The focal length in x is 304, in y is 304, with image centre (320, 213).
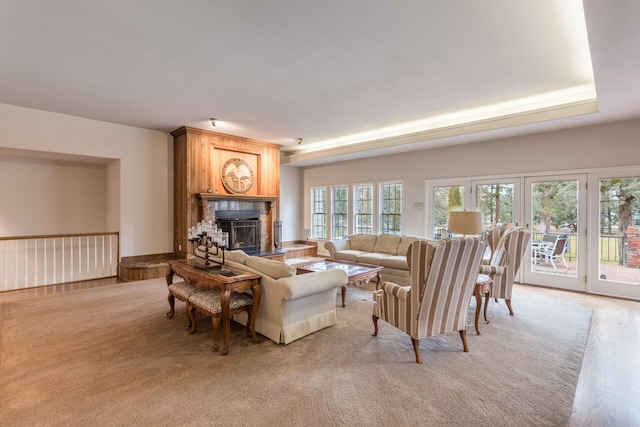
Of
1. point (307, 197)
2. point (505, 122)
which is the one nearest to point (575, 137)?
point (505, 122)

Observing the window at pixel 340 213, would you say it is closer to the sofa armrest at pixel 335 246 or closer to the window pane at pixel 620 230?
the sofa armrest at pixel 335 246

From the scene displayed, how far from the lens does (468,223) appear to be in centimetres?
409

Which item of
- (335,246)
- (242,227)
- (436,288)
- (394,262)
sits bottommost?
(394,262)

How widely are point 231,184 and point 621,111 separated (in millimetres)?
6847

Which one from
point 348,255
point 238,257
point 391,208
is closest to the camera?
point 238,257

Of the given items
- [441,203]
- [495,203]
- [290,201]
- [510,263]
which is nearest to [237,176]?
[290,201]

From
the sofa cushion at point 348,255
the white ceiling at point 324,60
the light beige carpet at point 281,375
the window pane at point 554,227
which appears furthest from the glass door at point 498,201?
the sofa cushion at point 348,255

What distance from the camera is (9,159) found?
5793 mm

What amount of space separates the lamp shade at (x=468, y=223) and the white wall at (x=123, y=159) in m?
5.71

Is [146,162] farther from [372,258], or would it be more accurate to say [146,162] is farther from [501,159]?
[501,159]

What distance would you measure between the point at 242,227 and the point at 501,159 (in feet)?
18.5

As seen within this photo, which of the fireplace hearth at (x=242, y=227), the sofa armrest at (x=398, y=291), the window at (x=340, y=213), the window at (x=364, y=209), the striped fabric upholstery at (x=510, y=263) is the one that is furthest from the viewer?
the window at (x=340, y=213)

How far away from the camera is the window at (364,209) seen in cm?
813

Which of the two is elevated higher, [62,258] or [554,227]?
[554,227]
